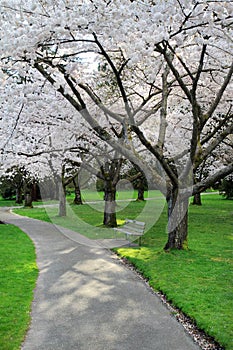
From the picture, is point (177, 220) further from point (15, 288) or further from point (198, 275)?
point (15, 288)

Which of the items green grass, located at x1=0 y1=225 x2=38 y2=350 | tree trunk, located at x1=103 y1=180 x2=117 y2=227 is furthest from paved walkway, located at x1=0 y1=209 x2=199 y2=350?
tree trunk, located at x1=103 y1=180 x2=117 y2=227

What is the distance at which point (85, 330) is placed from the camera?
17.6 feet

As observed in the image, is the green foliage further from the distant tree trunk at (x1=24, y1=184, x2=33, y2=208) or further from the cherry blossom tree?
the distant tree trunk at (x1=24, y1=184, x2=33, y2=208)

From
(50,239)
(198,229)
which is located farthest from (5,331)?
(198,229)

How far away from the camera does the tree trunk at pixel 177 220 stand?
10656 millimetres

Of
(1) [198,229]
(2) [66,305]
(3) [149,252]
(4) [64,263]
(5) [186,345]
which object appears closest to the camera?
(5) [186,345]

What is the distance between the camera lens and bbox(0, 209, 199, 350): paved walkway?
4965mm

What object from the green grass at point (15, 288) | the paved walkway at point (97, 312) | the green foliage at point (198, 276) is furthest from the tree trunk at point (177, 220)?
the green grass at point (15, 288)

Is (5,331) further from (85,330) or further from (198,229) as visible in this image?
(198,229)

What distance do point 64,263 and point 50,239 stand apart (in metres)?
4.61

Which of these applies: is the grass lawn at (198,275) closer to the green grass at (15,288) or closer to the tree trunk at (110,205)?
the tree trunk at (110,205)

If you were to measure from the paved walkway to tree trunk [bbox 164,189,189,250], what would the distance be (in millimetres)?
1900

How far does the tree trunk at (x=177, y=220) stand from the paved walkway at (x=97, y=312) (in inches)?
74.8

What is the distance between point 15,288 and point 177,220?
4.84 meters
